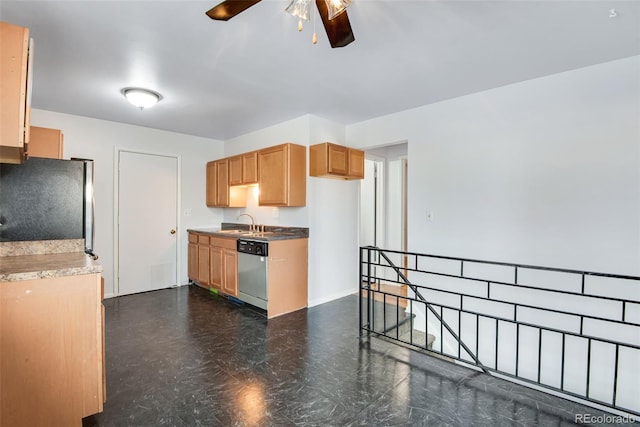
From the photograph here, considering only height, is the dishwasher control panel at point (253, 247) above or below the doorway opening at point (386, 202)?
below

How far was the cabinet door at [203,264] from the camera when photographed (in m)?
4.56

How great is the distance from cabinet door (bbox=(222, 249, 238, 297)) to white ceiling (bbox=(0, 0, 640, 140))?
1864mm

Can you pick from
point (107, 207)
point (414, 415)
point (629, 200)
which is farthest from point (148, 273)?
point (629, 200)

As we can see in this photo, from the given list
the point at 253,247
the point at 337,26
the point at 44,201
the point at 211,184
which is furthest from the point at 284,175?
the point at 337,26

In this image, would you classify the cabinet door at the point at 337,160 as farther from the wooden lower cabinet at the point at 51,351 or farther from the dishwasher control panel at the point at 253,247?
the wooden lower cabinet at the point at 51,351

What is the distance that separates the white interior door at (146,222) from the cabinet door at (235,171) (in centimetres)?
95

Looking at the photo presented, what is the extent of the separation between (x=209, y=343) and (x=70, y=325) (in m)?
1.40

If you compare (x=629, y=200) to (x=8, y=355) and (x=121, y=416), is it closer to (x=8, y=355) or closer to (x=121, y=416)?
(x=121, y=416)

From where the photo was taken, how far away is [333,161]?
3.86 metres

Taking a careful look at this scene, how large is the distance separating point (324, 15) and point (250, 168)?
9.89ft

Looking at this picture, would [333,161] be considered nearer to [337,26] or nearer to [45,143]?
[337,26]

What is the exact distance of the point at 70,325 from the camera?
5.44 ft

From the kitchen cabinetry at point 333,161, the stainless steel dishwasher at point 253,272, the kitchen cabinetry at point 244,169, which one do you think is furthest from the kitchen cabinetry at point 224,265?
the kitchen cabinetry at point 333,161

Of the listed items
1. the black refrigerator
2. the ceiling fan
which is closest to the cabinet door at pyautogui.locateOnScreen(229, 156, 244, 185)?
the black refrigerator
